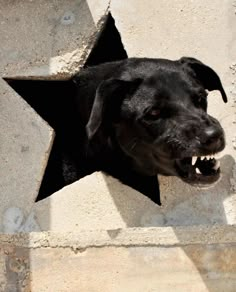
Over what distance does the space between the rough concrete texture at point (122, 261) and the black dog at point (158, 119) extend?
249mm

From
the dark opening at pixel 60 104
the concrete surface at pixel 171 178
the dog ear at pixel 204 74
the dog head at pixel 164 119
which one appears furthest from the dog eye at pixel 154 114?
the dark opening at pixel 60 104

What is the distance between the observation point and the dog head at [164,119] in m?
2.94

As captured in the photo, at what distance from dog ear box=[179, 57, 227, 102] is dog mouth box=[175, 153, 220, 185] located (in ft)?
1.08

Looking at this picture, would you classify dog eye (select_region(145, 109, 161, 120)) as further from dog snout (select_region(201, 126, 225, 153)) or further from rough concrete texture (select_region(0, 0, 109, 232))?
rough concrete texture (select_region(0, 0, 109, 232))

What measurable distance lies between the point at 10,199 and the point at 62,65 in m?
0.67

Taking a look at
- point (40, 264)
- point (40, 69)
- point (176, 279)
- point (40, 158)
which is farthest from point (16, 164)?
point (176, 279)

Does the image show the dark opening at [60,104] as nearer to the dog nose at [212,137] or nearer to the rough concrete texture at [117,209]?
the rough concrete texture at [117,209]

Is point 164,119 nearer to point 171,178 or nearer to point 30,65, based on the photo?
point 171,178

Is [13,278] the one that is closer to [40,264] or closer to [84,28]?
[40,264]

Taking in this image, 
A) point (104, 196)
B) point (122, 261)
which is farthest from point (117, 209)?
point (122, 261)

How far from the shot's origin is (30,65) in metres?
3.81

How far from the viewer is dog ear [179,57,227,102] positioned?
10.7ft

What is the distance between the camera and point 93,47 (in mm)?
3826

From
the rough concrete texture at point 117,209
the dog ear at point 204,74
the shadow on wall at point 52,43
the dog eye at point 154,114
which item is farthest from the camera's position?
the shadow on wall at point 52,43
